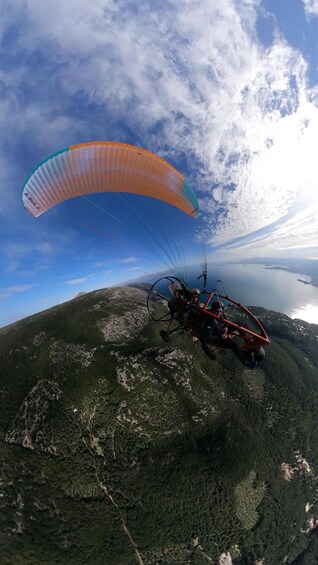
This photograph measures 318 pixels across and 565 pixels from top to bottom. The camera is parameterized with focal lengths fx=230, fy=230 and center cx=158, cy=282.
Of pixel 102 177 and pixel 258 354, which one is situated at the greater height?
pixel 102 177

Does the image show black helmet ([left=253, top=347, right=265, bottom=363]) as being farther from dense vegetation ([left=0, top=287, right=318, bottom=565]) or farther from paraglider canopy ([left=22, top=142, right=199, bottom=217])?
dense vegetation ([left=0, top=287, right=318, bottom=565])

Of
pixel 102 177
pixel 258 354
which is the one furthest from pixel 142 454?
pixel 102 177

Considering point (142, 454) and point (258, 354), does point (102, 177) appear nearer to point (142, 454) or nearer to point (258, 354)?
point (258, 354)

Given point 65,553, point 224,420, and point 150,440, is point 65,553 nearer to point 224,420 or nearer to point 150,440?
point 150,440

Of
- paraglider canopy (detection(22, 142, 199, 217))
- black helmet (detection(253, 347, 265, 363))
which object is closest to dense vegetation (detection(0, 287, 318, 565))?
black helmet (detection(253, 347, 265, 363))

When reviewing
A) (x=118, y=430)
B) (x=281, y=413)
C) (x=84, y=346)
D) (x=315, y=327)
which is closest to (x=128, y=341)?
(x=84, y=346)

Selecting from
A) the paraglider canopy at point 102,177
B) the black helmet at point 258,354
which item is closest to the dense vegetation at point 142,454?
the black helmet at point 258,354

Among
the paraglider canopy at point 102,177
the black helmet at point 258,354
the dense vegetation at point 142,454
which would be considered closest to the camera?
the black helmet at point 258,354

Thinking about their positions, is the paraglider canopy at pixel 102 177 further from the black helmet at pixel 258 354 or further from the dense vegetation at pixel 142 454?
the dense vegetation at pixel 142 454
